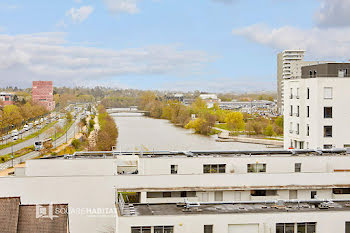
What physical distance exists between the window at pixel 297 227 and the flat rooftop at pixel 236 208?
27cm

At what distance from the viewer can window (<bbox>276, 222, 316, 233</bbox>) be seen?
6.33 meters

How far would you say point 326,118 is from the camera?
539 inches

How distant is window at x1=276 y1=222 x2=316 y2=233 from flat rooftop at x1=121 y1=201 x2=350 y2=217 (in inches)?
10.5

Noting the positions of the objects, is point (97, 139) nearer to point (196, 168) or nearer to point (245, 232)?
point (196, 168)

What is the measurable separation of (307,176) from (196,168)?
2330 millimetres

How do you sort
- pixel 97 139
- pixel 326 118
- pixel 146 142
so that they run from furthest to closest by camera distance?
pixel 146 142, pixel 97 139, pixel 326 118

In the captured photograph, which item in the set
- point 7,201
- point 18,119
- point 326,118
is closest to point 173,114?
point 18,119

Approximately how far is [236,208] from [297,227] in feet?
2.91

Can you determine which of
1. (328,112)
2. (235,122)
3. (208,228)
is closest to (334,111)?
(328,112)

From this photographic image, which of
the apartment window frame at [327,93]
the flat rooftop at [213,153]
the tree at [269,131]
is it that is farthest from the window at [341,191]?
the tree at [269,131]

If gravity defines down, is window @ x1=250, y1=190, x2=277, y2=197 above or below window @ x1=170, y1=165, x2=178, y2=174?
below

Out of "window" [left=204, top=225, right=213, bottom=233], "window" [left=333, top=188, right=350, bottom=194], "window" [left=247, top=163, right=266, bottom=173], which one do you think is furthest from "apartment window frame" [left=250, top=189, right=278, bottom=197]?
"window" [left=204, top=225, right=213, bottom=233]

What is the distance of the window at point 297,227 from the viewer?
6.33 meters

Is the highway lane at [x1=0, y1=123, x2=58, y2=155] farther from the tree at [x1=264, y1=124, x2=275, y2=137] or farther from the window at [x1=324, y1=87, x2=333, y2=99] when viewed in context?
the window at [x1=324, y1=87, x2=333, y2=99]
